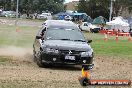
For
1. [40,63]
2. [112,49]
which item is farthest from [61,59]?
[112,49]

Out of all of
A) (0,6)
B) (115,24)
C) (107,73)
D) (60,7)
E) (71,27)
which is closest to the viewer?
(107,73)

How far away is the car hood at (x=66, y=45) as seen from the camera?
569 inches

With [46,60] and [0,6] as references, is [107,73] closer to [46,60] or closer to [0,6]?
[46,60]

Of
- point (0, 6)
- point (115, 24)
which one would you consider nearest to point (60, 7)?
point (0, 6)

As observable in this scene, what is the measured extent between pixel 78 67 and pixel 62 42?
3.98ft

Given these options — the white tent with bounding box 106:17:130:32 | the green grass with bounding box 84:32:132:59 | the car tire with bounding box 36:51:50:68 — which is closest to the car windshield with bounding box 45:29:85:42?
the car tire with bounding box 36:51:50:68

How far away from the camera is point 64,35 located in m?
15.9

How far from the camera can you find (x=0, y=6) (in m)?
113

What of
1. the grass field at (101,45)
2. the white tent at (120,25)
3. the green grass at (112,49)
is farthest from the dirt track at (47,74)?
the white tent at (120,25)

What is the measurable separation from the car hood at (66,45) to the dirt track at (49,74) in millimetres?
747

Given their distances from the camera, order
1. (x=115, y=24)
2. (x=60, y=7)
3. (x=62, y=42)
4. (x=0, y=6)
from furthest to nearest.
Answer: (x=0, y=6) → (x=60, y=7) → (x=115, y=24) → (x=62, y=42)

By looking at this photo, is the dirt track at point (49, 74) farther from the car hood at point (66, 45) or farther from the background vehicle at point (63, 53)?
the car hood at point (66, 45)

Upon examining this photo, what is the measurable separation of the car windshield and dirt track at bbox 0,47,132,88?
105 centimetres

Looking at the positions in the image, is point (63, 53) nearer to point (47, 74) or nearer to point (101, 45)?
point (47, 74)
